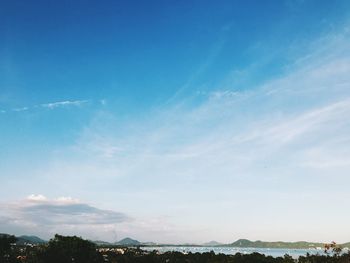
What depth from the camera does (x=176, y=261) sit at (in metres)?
98.2

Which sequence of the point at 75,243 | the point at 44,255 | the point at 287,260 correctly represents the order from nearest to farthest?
the point at 287,260, the point at 44,255, the point at 75,243

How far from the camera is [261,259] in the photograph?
271 feet

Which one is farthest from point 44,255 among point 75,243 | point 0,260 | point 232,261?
point 232,261

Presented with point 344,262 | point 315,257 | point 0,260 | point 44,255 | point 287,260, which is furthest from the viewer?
point 0,260

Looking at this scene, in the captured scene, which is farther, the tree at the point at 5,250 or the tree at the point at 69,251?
the tree at the point at 5,250

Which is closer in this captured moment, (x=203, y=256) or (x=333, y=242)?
(x=333, y=242)

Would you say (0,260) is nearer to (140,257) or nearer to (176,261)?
(140,257)

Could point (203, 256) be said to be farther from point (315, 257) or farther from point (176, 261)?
point (315, 257)

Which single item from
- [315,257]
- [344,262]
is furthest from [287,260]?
[344,262]

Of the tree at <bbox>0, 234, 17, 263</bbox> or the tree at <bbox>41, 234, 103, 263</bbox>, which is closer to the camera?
the tree at <bbox>41, 234, 103, 263</bbox>

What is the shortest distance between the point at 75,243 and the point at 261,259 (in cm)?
3738

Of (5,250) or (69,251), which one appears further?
(5,250)

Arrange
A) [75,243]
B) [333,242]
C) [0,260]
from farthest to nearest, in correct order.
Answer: [0,260]
[75,243]
[333,242]

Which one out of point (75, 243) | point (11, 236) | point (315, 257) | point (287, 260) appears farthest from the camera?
point (11, 236)
